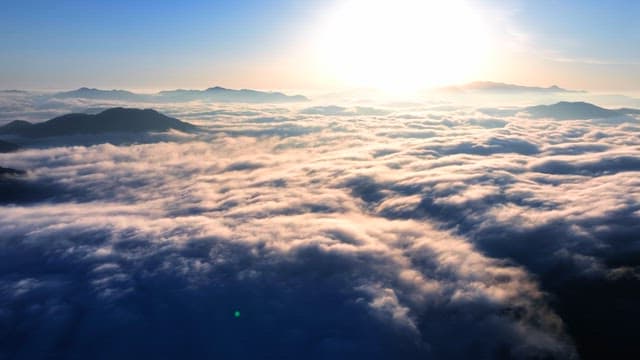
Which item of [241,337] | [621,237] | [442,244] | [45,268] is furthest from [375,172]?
[45,268]

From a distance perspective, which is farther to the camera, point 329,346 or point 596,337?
point 596,337

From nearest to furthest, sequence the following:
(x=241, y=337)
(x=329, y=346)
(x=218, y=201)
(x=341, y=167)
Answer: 1. (x=329, y=346)
2. (x=241, y=337)
3. (x=218, y=201)
4. (x=341, y=167)

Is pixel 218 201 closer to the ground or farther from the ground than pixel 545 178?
closer to the ground

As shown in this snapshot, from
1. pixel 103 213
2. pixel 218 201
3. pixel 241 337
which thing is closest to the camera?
pixel 241 337

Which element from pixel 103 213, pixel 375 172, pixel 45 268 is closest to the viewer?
pixel 45 268

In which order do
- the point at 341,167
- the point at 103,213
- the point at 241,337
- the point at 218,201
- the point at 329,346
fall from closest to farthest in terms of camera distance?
the point at 329,346 < the point at 241,337 < the point at 103,213 < the point at 218,201 < the point at 341,167

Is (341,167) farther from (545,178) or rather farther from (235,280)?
(235,280)

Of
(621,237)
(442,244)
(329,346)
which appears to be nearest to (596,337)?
(621,237)

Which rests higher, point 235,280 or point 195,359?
point 235,280

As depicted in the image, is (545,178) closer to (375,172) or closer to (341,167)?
(375,172)
